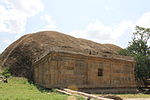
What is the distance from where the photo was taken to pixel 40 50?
37469mm

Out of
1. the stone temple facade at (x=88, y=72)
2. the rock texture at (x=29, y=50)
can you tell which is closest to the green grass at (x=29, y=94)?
the stone temple facade at (x=88, y=72)

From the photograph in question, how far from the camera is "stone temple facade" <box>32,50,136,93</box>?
1644 centimetres

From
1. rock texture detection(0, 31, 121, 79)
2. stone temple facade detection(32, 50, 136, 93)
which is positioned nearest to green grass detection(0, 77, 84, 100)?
stone temple facade detection(32, 50, 136, 93)

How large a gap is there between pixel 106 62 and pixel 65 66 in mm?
4786

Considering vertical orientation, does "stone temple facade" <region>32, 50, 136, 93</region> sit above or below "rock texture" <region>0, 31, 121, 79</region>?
below

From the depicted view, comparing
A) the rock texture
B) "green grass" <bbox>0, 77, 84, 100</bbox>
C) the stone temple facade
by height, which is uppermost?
the rock texture

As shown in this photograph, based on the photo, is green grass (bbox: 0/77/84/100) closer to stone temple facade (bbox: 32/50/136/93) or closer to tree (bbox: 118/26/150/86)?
stone temple facade (bbox: 32/50/136/93)

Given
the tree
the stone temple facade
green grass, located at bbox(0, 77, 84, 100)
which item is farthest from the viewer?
the tree

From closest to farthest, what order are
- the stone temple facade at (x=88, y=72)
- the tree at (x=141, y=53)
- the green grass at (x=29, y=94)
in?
the green grass at (x=29, y=94), the stone temple facade at (x=88, y=72), the tree at (x=141, y=53)

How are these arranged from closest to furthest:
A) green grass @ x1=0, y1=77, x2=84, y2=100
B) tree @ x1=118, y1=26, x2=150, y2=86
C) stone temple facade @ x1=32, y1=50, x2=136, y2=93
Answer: green grass @ x1=0, y1=77, x2=84, y2=100, stone temple facade @ x1=32, y1=50, x2=136, y2=93, tree @ x1=118, y1=26, x2=150, y2=86

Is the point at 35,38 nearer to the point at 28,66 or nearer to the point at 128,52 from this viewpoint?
the point at 28,66

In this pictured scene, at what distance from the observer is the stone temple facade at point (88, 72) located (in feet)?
53.9

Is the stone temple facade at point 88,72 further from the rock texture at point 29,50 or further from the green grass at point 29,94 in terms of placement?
the rock texture at point 29,50

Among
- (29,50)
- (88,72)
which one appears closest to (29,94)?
(88,72)
